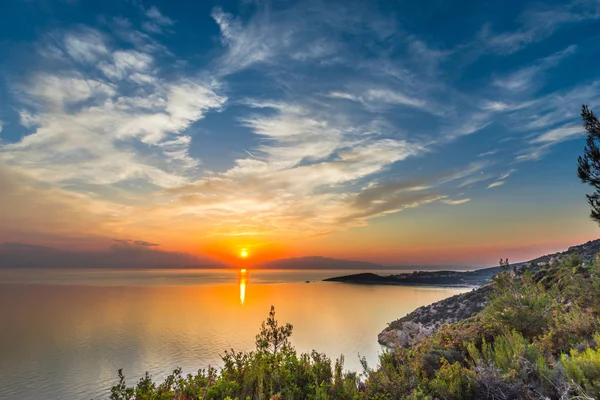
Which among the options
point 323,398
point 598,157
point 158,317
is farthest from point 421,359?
point 158,317

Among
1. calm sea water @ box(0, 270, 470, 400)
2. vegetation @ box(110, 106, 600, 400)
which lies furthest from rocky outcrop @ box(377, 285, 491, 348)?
vegetation @ box(110, 106, 600, 400)

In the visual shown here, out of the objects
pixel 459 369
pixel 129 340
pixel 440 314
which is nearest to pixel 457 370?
pixel 459 369

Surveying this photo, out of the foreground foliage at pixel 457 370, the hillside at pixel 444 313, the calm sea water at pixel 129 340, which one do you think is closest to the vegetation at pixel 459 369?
the foreground foliage at pixel 457 370

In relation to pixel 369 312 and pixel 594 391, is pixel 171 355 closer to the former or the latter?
pixel 594 391

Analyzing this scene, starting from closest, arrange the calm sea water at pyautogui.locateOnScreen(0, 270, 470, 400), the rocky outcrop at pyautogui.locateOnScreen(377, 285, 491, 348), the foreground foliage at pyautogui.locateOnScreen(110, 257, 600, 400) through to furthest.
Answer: the foreground foliage at pyautogui.locateOnScreen(110, 257, 600, 400) → the calm sea water at pyautogui.locateOnScreen(0, 270, 470, 400) → the rocky outcrop at pyautogui.locateOnScreen(377, 285, 491, 348)

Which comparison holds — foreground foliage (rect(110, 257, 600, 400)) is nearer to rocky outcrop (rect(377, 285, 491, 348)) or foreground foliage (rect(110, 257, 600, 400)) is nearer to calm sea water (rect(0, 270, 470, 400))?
calm sea water (rect(0, 270, 470, 400))

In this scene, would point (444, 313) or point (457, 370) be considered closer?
A: point (457, 370)

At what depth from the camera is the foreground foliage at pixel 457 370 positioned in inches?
224

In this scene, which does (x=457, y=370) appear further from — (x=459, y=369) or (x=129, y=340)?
(x=129, y=340)

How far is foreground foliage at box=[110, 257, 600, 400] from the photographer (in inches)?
224

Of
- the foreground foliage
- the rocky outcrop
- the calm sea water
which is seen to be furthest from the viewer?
the rocky outcrop

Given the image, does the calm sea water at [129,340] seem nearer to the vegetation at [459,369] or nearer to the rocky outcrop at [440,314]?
the rocky outcrop at [440,314]

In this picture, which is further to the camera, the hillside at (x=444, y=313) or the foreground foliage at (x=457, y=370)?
the hillside at (x=444, y=313)

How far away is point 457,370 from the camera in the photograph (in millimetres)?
6566
